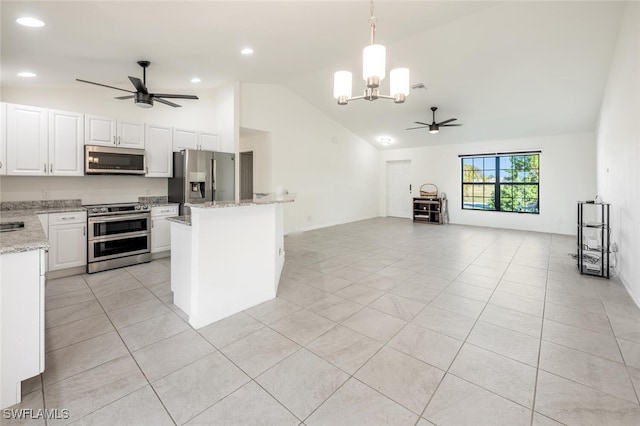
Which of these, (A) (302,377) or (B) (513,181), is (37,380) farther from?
(B) (513,181)

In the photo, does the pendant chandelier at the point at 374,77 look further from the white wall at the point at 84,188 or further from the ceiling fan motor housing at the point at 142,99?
the white wall at the point at 84,188

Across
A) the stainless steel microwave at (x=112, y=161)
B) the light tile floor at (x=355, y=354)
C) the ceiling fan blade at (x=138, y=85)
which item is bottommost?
the light tile floor at (x=355, y=354)

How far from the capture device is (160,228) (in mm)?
4613

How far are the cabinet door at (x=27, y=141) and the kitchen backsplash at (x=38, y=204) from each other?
519mm

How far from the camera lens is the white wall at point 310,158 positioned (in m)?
6.34

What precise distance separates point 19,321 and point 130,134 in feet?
11.7

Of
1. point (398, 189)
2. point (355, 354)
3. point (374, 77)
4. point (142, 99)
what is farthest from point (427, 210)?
point (142, 99)

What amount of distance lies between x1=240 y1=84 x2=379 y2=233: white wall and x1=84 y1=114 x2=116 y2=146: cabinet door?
2.31 meters

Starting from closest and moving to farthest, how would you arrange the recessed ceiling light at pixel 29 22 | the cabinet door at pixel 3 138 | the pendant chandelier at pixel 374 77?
the pendant chandelier at pixel 374 77 → the recessed ceiling light at pixel 29 22 → the cabinet door at pixel 3 138

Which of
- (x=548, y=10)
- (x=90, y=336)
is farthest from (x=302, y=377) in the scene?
(x=548, y=10)

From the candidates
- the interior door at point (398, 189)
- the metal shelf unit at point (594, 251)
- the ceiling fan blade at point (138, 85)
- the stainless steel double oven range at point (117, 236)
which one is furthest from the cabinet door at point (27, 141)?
the interior door at point (398, 189)

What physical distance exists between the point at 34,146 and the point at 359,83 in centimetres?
531

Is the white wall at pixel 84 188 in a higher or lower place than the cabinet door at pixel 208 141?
lower

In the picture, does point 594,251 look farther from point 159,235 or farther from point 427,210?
point 159,235
